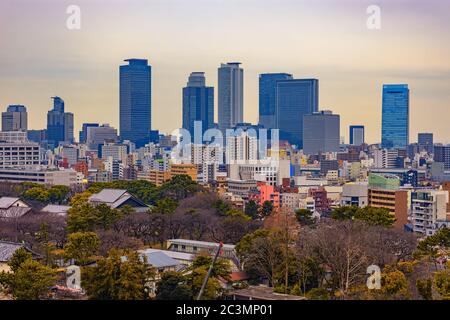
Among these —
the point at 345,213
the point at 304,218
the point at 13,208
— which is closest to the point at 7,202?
the point at 13,208

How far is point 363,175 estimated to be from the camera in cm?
3469

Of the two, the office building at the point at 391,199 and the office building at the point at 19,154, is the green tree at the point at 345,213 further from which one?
the office building at the point at 19,154

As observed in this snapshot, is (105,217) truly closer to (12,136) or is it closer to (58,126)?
(12,136)

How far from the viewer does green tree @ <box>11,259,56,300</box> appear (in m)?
7.33

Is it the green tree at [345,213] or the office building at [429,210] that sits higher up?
the green tree at [345,213]

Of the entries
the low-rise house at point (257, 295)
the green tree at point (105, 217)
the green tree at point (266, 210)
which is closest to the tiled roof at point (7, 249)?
the green tree at point (105, 217)

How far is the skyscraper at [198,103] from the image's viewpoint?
47.2m

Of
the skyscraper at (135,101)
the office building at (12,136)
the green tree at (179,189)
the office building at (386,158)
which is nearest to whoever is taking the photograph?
the green tree at (179,189)

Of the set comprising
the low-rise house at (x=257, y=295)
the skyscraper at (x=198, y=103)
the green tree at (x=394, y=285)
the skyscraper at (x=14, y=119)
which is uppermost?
the skyscraper at (x=198, y=103)

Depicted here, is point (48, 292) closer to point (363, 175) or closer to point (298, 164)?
A: point (363, 175)

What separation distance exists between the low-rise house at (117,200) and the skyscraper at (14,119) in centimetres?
2241

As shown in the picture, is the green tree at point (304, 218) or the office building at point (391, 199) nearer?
the green tree at point (304, 218)
